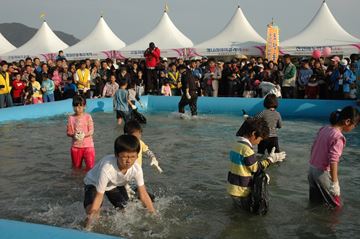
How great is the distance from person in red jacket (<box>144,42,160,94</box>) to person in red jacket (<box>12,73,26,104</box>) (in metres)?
4.47

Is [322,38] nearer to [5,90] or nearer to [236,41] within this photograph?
[236,41]

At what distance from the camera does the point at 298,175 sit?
6617mm

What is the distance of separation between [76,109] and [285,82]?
9.45 meters

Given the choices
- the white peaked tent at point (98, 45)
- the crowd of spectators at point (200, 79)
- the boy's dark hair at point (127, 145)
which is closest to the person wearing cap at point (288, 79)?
the crowd of spectators at point (200, 79)

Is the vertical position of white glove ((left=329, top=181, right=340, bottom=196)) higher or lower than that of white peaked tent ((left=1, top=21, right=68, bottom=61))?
lower

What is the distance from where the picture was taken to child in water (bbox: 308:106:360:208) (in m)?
4.56

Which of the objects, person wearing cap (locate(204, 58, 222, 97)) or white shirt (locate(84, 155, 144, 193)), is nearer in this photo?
white shirt (locate(84, 155, 144, 193))

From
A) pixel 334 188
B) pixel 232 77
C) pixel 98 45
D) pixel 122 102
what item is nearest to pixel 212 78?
pixel 232 77

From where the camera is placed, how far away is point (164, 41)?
24891 millimetres

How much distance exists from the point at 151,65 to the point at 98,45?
36.0 feet

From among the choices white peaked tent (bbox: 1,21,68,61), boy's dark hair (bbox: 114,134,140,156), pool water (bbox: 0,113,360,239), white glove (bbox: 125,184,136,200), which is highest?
white peaked tent (bbox: 1,21,68,61)

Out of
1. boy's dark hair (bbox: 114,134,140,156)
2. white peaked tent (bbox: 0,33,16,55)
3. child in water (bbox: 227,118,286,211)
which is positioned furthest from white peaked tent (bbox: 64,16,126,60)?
boy's dark hair (bbox: 114,134,140,156)

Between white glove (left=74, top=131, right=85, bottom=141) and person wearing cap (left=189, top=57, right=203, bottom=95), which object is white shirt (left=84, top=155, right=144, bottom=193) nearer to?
white glove (left=74, top=131, right=85, bottom=141)

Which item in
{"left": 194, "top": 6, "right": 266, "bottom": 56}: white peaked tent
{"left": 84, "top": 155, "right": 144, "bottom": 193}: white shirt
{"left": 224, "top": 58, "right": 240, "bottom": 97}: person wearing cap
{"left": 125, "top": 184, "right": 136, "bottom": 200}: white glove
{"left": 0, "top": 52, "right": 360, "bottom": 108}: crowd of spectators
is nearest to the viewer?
{"left": 84, "top": 155, "right": 144, "bottom": 193}: white shirt
